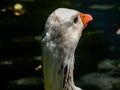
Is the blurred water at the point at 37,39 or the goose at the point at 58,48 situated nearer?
the goose at the point at 58,48

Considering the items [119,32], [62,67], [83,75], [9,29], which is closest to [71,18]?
[62,67]

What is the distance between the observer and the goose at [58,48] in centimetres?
436

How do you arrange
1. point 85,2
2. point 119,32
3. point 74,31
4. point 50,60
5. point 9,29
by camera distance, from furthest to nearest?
point 85,2, point 9,29, point 119,32, point 74,31, point 50,60

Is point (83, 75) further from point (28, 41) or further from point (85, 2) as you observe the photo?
point (85, 2)

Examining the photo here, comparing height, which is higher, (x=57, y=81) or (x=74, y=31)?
(x=74, y=31)

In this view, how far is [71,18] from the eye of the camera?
15.0ft

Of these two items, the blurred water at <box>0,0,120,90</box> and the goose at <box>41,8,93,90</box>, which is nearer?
the goose at <box>41,8,93,90</box>

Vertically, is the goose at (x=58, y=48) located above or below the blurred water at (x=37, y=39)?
above

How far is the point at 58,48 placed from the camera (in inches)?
173

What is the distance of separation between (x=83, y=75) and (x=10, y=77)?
1.02 meters

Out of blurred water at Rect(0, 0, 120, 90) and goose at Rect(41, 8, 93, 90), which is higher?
goose at Rect(41, 8, 93, 90)

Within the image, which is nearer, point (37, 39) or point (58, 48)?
point (58, 48)

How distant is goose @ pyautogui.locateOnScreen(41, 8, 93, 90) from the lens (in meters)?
4.36

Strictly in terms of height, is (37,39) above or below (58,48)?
below
